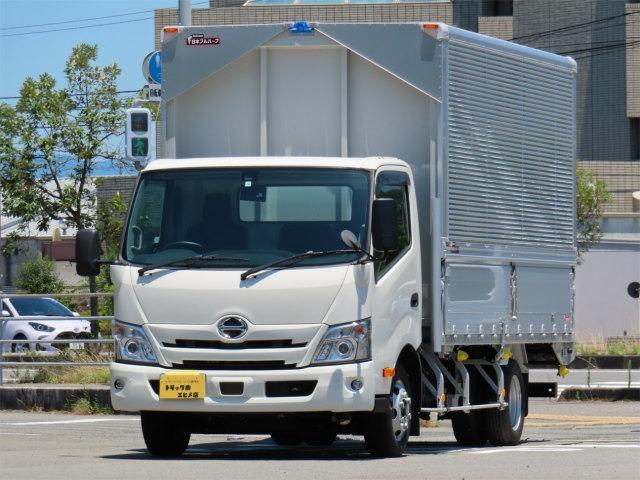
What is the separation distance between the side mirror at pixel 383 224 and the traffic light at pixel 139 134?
710 centimetres

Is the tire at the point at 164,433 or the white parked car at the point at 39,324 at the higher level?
the tire at the point at 164,433

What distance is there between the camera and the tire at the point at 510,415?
14805 mm

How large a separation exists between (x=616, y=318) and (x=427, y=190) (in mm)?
29460

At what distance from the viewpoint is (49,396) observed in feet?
63.9

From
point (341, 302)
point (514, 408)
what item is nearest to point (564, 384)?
point (514, 408)

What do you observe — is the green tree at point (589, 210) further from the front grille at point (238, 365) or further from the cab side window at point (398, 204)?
the front grille at point (238, 365)

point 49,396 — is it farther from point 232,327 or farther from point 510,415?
point 232,327

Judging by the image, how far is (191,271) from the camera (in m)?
11.7

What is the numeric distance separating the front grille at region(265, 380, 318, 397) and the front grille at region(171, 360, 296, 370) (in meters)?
0.12

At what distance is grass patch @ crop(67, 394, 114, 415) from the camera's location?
62.3 feet

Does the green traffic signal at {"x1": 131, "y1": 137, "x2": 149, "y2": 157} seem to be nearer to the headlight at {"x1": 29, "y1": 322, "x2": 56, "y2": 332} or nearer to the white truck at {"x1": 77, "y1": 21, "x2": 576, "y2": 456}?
the white truck at {"x1": 77, "y1": 21, "x2": 576, "y2": 456}

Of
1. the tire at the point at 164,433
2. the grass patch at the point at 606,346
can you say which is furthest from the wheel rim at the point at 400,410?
the grass patch at the point at 606,346

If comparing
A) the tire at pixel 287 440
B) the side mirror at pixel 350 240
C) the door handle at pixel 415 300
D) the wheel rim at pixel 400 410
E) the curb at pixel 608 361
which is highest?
the side mirror at pixel 350 240

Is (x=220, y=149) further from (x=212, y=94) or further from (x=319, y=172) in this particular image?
(x=319, y=172)
